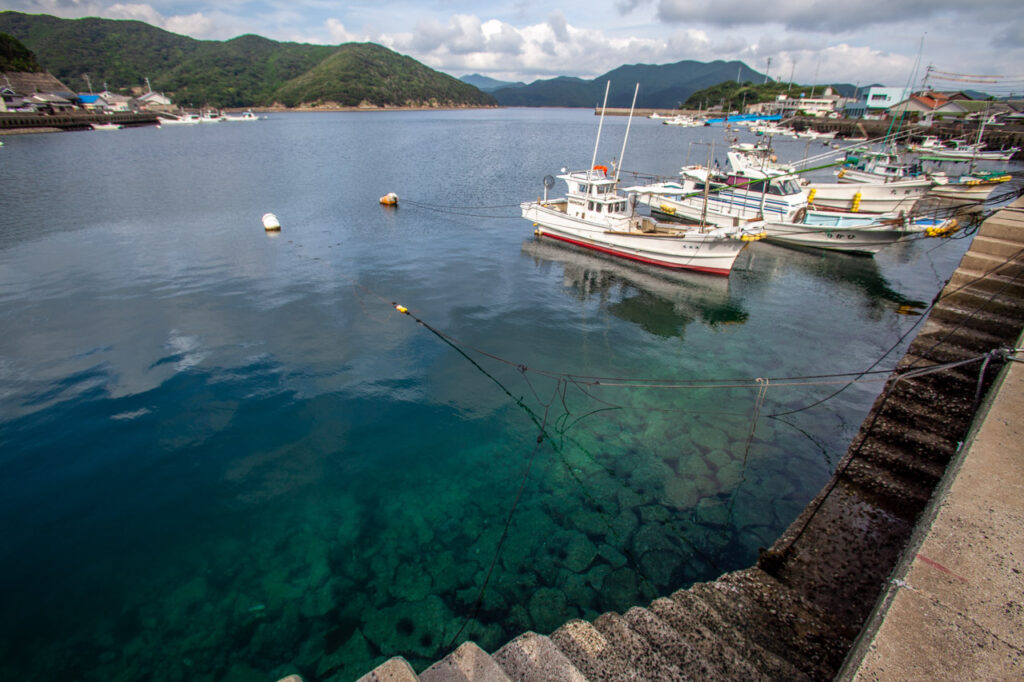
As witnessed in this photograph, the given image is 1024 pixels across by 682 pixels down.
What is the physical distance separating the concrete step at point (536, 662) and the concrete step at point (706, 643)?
1493 millimetres

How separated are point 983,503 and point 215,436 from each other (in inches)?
552

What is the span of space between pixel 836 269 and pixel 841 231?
303 cm

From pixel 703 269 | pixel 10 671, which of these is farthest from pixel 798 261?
pixel 10 671

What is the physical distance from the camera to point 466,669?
4.19 meters

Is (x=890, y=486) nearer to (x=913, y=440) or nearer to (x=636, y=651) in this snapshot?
(x=913, y=440)

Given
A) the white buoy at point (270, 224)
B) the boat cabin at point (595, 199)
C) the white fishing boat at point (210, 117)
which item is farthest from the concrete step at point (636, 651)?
the white fishing boat at point (210, 117)

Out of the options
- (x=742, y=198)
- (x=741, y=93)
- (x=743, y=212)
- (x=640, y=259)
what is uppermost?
(x=741, y=93)

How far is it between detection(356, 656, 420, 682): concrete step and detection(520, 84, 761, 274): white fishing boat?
859 inches

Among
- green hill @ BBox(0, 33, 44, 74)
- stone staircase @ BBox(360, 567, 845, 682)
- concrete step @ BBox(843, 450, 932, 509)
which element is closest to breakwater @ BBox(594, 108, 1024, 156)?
concrete step @ BBox(843, 450, 932, 509)

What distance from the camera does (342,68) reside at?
614ft

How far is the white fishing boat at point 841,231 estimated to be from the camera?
24.8 metres

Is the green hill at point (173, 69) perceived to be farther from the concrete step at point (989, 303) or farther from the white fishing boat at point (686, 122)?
the concrete step at point (989, 303)

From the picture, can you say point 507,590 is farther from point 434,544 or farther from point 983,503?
point 983,503

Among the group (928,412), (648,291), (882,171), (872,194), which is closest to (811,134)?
(882,171)
